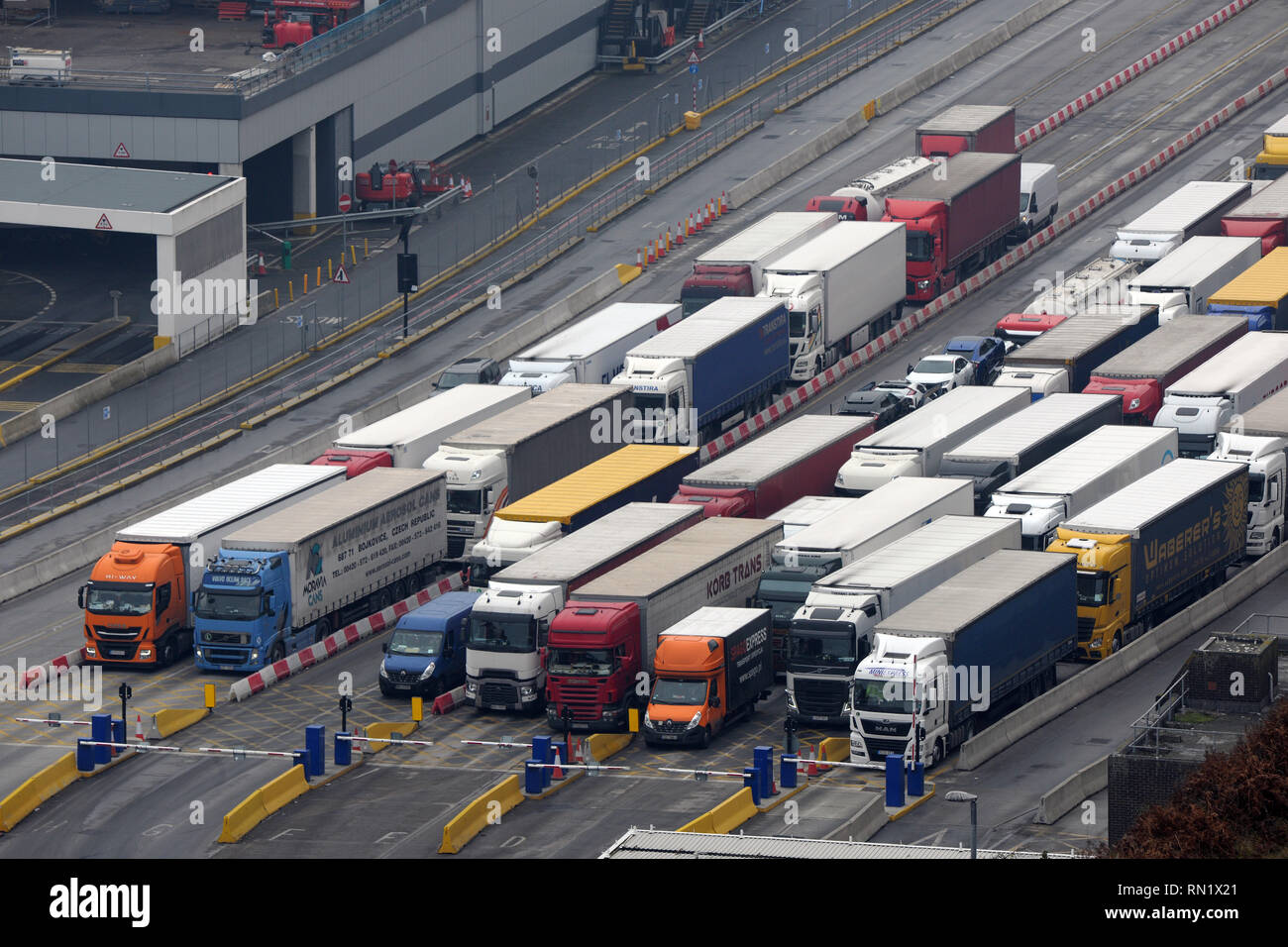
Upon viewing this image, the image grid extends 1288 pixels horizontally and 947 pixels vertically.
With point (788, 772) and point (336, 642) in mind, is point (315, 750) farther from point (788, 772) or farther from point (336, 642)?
point (788, 772)

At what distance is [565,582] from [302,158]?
49.6m

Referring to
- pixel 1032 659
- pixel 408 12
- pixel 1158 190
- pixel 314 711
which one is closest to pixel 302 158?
pixel 408 12

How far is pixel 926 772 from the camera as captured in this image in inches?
2313

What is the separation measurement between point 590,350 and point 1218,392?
21.0 meters

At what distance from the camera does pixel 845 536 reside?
66.9 m

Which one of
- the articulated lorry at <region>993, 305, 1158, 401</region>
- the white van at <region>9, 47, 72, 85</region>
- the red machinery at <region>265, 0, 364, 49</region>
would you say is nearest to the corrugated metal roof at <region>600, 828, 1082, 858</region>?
the articulated lorry at <region>993, 305, 1158, 401</region>

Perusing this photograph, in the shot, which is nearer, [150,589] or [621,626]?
[621,626]

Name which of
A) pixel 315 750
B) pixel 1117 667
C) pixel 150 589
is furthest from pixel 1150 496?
pixel 150 589

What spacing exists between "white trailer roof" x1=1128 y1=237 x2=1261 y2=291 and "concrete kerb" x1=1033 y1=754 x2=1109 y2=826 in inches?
1410

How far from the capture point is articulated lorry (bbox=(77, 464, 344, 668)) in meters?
68.4

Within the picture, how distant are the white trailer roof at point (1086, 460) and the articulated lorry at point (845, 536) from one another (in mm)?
1962

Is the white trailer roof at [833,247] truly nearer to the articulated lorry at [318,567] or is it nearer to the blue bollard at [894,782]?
the articulated lorry at [318,567]

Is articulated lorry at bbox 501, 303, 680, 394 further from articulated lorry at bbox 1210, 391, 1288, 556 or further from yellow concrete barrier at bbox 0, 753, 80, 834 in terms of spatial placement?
yellow concrete barrier at bbox 0, 753, 80, 834

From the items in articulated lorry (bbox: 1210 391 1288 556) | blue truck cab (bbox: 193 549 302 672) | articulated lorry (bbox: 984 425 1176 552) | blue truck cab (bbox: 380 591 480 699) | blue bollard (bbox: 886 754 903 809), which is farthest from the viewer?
articulated lorry (bbox: 1210 391 1288 556)
